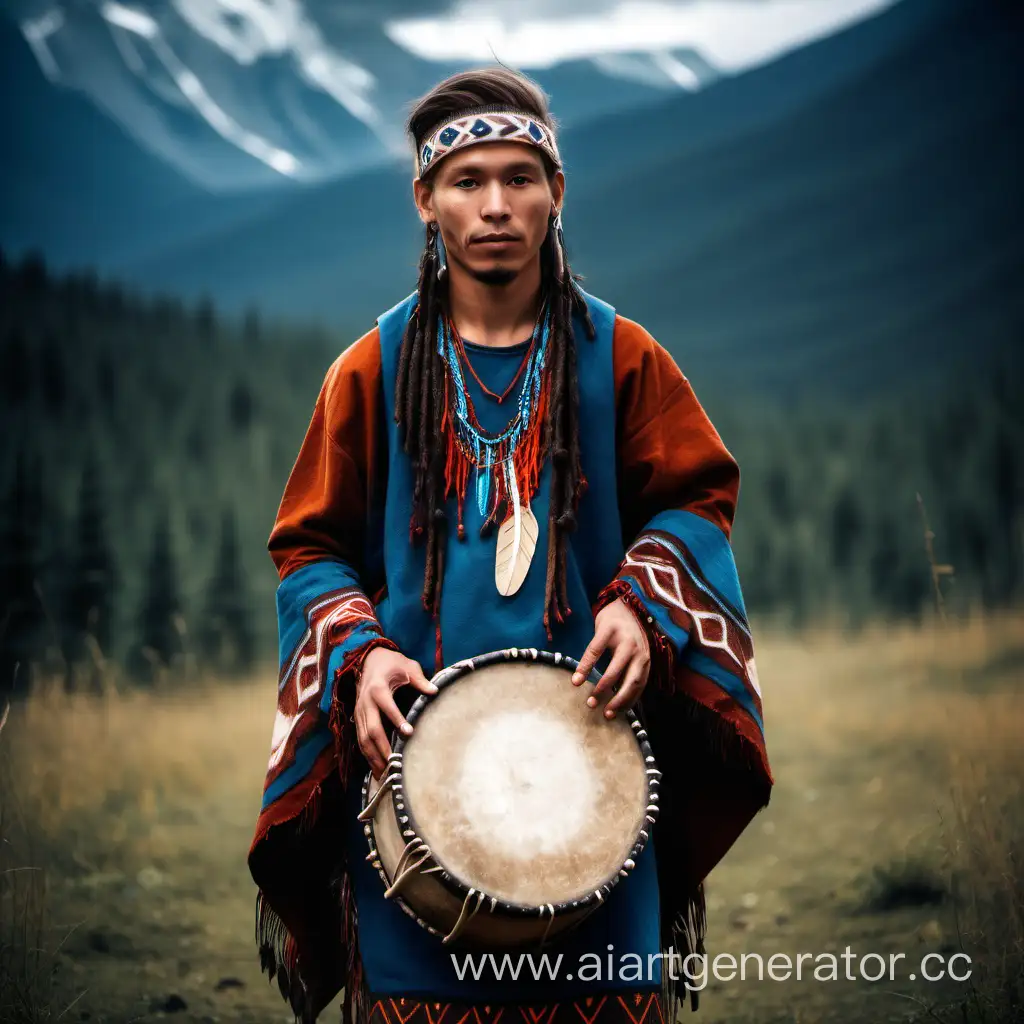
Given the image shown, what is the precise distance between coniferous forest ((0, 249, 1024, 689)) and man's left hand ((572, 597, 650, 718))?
16.1 feet

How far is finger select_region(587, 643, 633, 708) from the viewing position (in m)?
2.24

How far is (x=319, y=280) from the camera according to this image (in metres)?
9.41

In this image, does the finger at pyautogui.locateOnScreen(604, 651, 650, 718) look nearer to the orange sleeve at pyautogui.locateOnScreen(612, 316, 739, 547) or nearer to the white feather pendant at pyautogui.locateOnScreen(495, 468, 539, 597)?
the white feather pendant at pyautogui.locateOnScreen(495, 468, 539, 597)

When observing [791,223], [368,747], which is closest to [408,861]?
[368,747]

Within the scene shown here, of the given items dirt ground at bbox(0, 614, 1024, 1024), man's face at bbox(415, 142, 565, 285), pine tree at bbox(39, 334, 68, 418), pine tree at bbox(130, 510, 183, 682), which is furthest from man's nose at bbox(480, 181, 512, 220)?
pine tree at bbox(39, 334, 68, 418)

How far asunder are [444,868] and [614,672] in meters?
0.40

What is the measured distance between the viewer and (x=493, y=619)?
2412 millimetres

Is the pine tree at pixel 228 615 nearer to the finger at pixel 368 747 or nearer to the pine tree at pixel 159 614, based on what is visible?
the pine tree at pixel 159 614

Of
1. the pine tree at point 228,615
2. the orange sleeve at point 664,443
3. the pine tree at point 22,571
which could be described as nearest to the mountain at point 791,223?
the pine tree at point 228,615

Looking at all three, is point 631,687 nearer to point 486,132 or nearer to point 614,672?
point 614,672

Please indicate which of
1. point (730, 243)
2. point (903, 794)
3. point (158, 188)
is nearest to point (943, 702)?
point (903, 794)

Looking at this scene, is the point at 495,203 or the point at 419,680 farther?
the point at 495,203

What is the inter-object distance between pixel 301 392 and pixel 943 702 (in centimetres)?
446

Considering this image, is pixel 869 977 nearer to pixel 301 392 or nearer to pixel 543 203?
pixel 543 203
